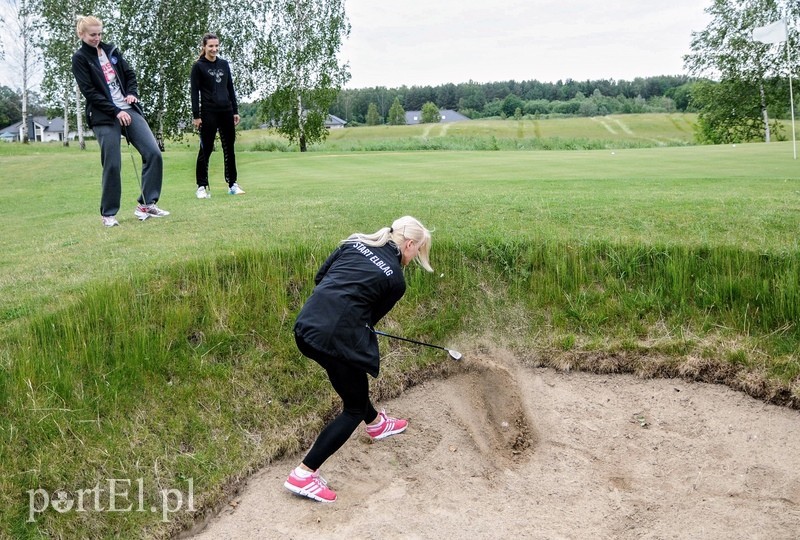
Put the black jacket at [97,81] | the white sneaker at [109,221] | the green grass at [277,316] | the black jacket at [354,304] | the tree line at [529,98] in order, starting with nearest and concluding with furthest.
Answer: the black jacket at [354,304], the green grass at [277,316], the black jacket at [97,81], the white sneaker at [109,221], the tree line at [529,98]

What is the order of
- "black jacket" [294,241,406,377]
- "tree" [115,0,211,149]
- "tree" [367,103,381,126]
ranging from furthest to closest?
"tree" [367,103,381,126], "tree" [115,0,211,149], "black jacket" [294,241,406,377]

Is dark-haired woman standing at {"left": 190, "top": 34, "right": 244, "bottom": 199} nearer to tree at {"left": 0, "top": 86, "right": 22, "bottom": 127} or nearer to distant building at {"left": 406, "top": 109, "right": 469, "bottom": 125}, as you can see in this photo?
tree at {"left": 0, "top": 86, "right": 22, "bottom": 127}

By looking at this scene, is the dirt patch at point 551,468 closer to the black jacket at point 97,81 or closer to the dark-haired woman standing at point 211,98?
the black jacket at point 97,81

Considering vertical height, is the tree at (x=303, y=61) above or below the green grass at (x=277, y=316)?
above

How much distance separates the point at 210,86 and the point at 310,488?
7113 mm

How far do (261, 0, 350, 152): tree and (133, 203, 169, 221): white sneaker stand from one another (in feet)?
95.7

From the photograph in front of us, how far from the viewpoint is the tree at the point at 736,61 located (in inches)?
1925

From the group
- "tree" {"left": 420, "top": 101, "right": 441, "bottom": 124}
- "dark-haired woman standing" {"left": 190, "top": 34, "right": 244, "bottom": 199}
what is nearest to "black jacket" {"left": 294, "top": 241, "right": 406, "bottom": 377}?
"dark-haired woman standing" {"left": 190, "top": 34, "right": 244, "bottom": 199}

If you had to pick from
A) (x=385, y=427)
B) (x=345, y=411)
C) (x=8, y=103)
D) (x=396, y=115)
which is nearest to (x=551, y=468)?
(x=385, y=427)

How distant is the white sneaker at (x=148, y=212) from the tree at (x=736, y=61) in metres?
51.1

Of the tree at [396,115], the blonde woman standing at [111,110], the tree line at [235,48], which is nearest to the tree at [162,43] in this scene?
the tree line at [235,48]

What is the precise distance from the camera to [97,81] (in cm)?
809

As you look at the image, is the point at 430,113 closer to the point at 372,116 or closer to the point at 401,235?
the point at 372,116

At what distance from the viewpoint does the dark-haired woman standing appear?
9.85 metres
